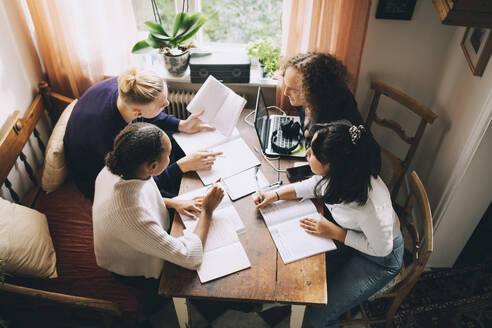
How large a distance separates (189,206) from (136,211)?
0.92 feet

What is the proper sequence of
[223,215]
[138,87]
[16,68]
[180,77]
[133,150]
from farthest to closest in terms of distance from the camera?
1. [180,77]
2. [16,68]
3. [138,87]
4. [223,215]
5. [133,150]

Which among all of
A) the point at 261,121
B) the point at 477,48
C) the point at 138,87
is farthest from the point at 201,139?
the point at 477,48

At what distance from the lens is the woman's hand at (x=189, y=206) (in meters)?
1.51

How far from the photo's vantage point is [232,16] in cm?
232

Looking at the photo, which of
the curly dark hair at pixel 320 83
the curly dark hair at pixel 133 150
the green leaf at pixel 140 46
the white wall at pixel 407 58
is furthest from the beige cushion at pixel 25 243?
the white wall at pixel 407 58

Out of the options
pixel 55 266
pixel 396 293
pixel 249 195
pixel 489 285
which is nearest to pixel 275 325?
pixel 396 293

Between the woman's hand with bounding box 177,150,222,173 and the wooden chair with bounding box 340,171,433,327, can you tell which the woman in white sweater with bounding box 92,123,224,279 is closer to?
the woman's hand with bounding box 177,150,222,173

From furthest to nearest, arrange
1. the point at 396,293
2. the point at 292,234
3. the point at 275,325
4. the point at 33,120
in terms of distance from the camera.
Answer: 1. the point at 33,120
2. the point at 275,325
3. the point at 396,293
4. the point at 292,234

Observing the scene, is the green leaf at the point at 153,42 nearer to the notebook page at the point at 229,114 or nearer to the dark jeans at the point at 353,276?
the notebook page at the point at 229,114

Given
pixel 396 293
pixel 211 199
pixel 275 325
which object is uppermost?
pixel 211 199

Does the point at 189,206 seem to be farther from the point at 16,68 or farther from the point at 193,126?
the point at 16,68

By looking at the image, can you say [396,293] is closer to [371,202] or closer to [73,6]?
[371,202]

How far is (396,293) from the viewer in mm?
1588

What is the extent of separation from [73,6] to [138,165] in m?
1.26
